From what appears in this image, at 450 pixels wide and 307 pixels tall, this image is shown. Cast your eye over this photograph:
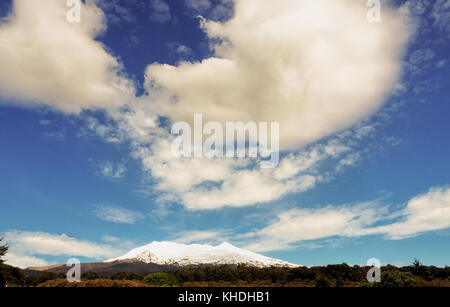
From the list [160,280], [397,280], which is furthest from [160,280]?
[397,280]

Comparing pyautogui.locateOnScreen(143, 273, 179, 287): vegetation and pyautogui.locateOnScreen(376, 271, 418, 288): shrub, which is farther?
pyautogui.locateOnScreen(143, 273, 179, 287): vegetation

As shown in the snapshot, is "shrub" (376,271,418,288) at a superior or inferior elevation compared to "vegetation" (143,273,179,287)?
superior

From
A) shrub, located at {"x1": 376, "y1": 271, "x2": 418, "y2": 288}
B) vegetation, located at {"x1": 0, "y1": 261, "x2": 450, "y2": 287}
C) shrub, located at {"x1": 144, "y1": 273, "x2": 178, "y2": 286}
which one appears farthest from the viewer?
vegetation, located at {"x1": 0, "y1": 261, "x2": 450, "y2": 287}

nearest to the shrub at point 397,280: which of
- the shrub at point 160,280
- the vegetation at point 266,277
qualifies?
the vegetation at point 266,277

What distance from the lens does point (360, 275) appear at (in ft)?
364

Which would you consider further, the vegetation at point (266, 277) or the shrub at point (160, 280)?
the vegetation at point (266, 277)

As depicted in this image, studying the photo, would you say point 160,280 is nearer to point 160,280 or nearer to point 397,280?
point 160,280

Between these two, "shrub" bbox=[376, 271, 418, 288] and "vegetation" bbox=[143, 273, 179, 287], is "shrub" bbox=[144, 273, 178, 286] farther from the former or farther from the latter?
"shrub" bbox=[376, 271, 418, 288]

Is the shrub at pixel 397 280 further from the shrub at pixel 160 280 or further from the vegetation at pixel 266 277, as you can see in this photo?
the shrub at pixel 160 280

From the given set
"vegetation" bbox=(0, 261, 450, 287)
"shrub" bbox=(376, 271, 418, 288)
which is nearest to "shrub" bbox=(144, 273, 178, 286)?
"vegetation" bbox=(0, 261, 450, 287)
